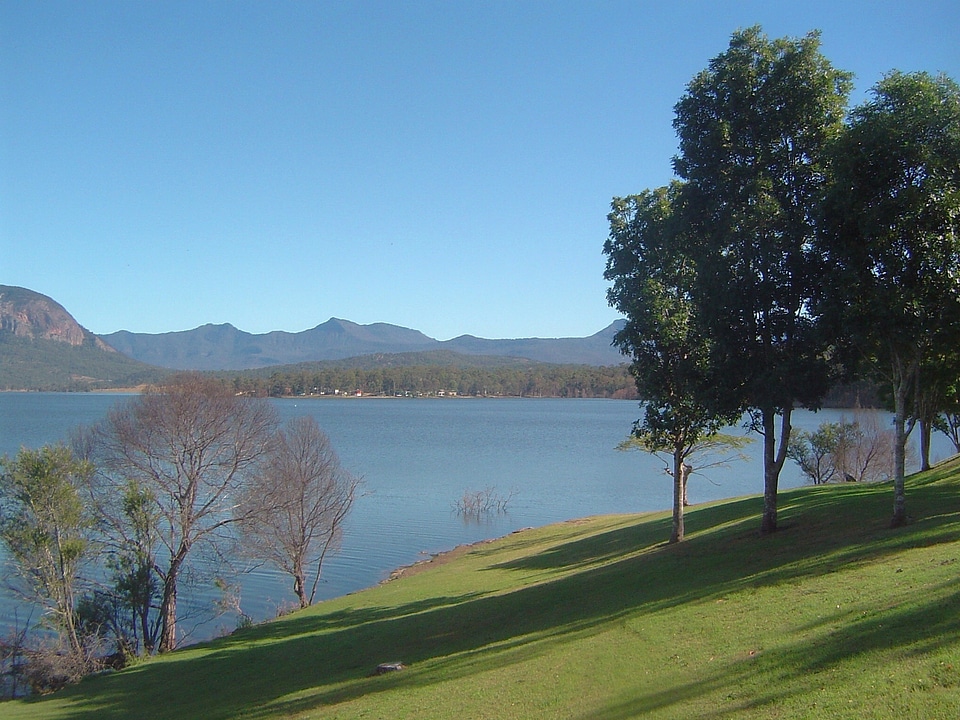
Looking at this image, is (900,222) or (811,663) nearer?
(811,663)

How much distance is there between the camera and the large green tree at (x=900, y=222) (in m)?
14.6

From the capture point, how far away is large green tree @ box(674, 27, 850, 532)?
17.9m

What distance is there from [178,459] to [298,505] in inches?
218

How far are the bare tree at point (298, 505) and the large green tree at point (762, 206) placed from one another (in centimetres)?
2164

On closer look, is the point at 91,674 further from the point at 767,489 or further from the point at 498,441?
the point at 498,441

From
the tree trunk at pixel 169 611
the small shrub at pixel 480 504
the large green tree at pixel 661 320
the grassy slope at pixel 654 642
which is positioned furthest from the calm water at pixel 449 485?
the large green tree at pixel 661 320

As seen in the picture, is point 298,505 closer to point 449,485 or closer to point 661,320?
point 661,320

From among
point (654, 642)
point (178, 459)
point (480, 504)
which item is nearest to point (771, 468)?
point (654, 642)

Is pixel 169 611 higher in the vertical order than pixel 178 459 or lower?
lower

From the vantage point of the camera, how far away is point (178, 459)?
107ft

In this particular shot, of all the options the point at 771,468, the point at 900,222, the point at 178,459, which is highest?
the point at 900,222

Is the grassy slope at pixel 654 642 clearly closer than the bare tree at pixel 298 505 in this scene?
Yes

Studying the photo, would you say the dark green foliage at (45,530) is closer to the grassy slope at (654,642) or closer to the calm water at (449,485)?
the calm water at (449,485)

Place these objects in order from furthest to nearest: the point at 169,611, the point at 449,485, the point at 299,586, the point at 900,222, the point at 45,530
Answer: the point at 449,485
the point at 299,586
the point at 169,611
the point at 45,530
the point at 900,222
